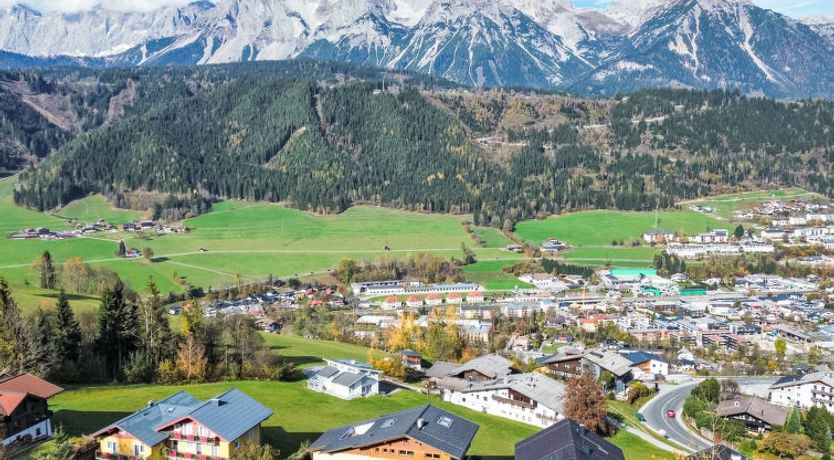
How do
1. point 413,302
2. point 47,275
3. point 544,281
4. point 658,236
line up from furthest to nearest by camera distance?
point 658,236 < point 544,281 < point 413,302 < point 47,275

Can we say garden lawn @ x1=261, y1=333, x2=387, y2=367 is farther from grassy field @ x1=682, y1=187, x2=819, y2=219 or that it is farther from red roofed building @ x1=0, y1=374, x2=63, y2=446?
grassy field @ x1=682, y1=187, x2=819, y2=219

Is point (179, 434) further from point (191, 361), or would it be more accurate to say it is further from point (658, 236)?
point (658, 236)

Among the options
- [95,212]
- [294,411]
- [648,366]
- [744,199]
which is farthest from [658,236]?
[95,212]

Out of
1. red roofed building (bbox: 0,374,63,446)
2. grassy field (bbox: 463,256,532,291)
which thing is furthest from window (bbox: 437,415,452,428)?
grassy field (bbox: 463,256,532,291)

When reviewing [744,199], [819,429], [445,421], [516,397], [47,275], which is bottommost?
[819,429]

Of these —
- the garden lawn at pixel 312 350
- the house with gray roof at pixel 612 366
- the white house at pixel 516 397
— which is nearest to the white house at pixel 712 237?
the house with gray roof at pixel 612 366

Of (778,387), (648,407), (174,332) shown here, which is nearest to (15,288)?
(174,332)

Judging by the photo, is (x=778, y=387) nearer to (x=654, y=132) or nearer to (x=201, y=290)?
(x=201, y=290)

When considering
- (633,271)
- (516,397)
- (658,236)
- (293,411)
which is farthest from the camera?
(658,236)

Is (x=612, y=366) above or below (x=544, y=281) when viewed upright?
below
